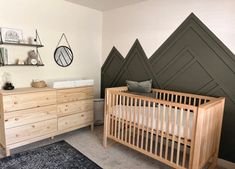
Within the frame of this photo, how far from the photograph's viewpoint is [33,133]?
2564 millimetres

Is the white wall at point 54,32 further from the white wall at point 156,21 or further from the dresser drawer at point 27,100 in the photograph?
the dresser drawer at point 27,100

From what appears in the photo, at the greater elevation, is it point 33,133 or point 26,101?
point 26,101

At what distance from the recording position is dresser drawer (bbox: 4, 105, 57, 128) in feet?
7.62

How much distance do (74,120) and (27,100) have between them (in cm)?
90

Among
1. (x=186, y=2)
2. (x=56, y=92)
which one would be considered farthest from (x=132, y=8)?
(x=56, y=92)

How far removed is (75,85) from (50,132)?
878mm

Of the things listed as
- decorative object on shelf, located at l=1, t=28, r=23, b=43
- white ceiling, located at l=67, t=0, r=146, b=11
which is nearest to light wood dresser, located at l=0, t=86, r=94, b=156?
decorative object on shelf, located at l=1, t=28, r=23, b=43

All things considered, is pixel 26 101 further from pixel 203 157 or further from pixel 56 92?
pixel 203 157

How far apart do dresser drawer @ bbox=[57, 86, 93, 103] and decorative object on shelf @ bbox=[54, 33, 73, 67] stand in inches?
25.7

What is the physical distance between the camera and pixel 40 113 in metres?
2.62

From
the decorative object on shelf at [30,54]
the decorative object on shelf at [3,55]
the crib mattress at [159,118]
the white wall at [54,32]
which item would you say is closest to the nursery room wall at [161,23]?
the white wall at [54,32]

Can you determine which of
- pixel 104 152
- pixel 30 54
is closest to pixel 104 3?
pixel 30 54

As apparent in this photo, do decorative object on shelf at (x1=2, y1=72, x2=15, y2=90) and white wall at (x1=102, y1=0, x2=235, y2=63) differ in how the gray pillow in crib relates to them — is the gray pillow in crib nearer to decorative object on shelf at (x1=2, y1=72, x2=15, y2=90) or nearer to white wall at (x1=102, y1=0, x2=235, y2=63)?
white wall at (x1=102, y1=0, x2=235, y2=63)

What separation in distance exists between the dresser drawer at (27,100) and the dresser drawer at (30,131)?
0.29m
